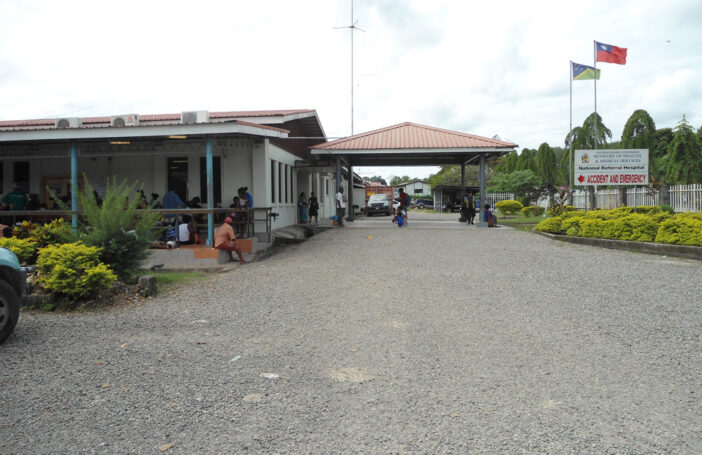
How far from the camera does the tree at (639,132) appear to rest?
4231 cm

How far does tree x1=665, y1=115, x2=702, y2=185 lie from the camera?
3316cm

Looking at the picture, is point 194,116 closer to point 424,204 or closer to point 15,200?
point 15,200

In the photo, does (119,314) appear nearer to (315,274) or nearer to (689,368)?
(315,274)

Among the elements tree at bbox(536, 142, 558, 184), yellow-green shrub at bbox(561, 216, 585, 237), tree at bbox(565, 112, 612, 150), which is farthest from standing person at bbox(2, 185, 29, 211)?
tree at bbox(536, 142, 558, 184)

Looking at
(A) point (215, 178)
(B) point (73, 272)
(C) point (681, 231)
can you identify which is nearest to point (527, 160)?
(C) point (681, 231)

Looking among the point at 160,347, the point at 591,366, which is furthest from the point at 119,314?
the point at 591,366

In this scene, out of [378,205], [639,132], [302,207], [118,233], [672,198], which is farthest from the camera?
[639,132]

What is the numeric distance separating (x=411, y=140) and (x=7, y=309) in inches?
780

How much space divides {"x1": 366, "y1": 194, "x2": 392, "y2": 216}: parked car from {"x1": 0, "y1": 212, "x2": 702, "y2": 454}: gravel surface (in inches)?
1178

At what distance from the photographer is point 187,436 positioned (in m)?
3.63

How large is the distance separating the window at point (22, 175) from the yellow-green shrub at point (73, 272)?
11.2 meters

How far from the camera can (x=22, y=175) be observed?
17.8 metres

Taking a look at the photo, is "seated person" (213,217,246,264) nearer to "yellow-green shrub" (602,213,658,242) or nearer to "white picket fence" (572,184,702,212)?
"yellow-green shrub" (602,213,658,242)

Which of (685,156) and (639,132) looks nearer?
(685,156)
